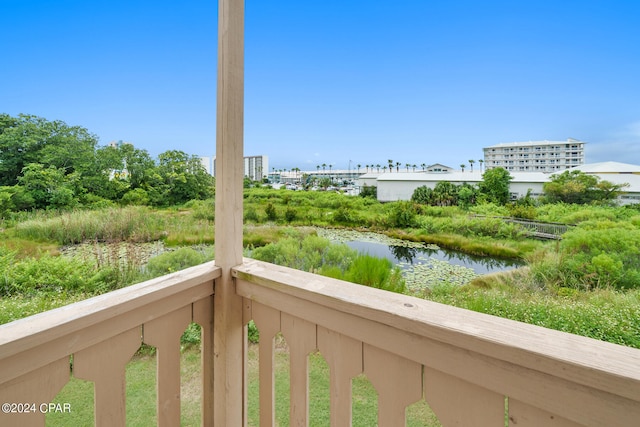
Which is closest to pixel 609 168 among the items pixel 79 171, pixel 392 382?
pixel 392 382

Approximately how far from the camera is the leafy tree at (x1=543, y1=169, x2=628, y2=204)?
88 cm

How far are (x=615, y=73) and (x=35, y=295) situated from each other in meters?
1.66

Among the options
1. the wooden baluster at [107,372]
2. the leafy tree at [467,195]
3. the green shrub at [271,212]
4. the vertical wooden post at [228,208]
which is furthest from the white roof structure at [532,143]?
the wooden baluster at [107,372]

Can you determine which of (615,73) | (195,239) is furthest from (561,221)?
(195,239)

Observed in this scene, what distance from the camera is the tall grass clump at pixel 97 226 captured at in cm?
96

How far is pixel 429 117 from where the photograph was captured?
1.07 m

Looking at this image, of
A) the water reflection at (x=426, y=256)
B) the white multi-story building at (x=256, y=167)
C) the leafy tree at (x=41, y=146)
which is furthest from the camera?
the white multi-story building at (x=256, y=167)

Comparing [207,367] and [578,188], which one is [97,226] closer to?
[207,367]

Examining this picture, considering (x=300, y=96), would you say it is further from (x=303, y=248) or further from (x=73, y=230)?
(x=73, y=230)

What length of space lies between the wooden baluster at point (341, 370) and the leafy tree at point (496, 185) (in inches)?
27.0

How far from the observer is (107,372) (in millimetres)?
767

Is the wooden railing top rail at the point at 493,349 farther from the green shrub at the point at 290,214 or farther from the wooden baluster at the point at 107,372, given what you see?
the green shrub at the point at 290,214

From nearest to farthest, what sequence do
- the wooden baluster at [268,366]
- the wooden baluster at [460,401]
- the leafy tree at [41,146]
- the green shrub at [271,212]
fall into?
1. the wooden baluster at [460,401]
2. the leafy tree at [41,146]
3. the wooden baluster at [268,366]
4. the green shrub at [271,212]

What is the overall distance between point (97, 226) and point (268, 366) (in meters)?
0.75
